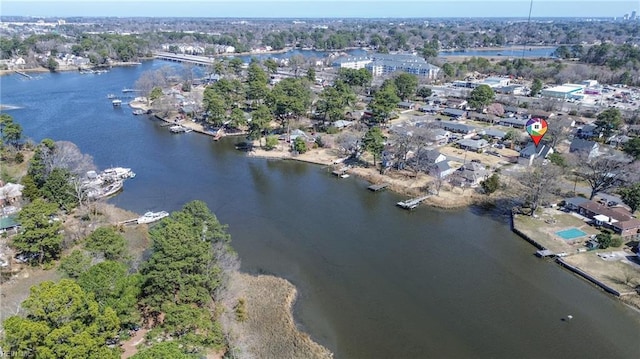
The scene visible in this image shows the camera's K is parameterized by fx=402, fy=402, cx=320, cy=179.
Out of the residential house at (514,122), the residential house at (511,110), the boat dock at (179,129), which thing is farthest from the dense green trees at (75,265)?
the residential house at (511,110)

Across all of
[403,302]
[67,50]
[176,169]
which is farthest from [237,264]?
[67,50]

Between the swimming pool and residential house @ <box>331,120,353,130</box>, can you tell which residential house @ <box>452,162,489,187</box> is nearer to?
the swimming pool

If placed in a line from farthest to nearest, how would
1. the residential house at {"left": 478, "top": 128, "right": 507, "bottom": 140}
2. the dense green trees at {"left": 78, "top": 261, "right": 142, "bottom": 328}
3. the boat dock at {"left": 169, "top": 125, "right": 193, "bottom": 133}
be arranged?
the boat dock at {"left": 169, "top": 125, "right": 193, "bottom": 133} < the residential house at {"left": 478, "top": 128, "right": 507, "bottom": 140} < the dense green trees at {"left": 78, "top": 261, "right": 142, "bottom": 328}

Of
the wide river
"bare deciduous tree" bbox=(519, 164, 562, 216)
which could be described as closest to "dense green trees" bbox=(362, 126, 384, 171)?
the wide river

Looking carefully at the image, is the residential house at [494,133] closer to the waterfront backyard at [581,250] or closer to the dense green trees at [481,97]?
the dense green trees at [481,97]

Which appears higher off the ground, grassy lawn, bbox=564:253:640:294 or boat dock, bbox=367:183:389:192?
boat dock, bbox=367:183:389:192

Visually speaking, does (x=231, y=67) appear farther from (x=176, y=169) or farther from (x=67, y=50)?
(x=67, y=50)
